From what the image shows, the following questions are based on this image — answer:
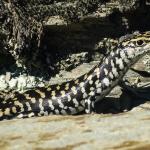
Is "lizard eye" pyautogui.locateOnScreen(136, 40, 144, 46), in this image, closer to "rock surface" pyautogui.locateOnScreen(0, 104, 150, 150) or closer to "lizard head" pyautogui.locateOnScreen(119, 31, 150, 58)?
"lizard head" pyautogui.locateOnScreen(119, 31, 150, 58)

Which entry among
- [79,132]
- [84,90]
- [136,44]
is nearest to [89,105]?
[84,90]

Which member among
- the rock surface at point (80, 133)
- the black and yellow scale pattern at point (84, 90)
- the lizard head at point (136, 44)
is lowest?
the rock surface at point (80, 133)

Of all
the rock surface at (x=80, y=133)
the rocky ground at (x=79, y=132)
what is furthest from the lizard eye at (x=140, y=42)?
the rock surface at (x=80, y=133)

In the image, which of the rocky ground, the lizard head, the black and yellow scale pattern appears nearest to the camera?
the rocky ground

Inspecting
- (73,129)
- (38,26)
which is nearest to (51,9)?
(38,26)

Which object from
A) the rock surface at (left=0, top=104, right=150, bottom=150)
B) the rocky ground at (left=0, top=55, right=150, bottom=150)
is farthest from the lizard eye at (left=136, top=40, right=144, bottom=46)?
the rock surface at (left=0, top=104, right=150, bottom=150)

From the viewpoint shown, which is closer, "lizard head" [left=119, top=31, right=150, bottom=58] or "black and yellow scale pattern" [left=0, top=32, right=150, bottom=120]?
"lizard head" [left=119, top=31, right=150, bottom=58]

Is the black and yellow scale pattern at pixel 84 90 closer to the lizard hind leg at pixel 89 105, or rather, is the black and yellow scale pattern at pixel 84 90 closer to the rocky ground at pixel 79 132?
the lizard hind leg at pixel 89 105
